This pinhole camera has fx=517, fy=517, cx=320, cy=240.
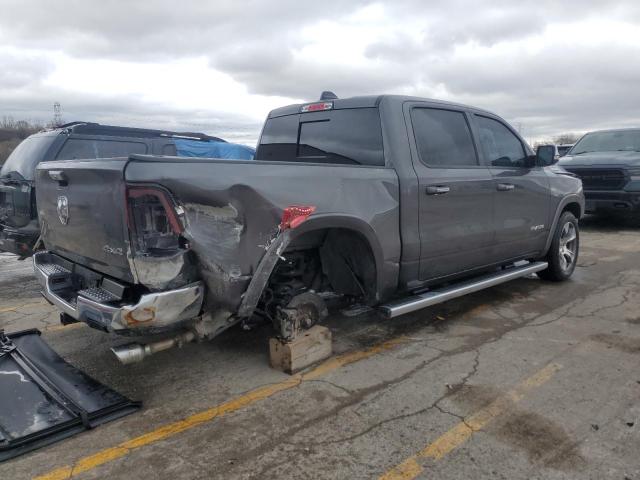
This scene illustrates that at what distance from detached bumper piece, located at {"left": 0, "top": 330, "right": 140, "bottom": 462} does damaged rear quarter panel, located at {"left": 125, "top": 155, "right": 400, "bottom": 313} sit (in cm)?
95

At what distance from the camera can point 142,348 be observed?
3.24 m

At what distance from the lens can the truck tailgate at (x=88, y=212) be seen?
3.04 meters

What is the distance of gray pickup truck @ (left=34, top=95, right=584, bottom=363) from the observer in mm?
3010

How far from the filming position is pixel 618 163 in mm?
10242

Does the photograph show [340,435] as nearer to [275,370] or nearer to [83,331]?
[275,370]

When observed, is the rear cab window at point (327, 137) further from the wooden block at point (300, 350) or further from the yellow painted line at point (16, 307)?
the yellow painted line at point (16, 307)

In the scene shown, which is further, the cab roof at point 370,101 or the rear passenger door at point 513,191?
the rear passenger door at point 513,191

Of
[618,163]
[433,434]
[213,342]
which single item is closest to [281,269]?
[213,342]

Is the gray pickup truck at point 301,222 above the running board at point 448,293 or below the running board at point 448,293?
above

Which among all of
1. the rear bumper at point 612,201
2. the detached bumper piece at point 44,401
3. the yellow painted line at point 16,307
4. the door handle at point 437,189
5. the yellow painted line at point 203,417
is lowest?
the yellow painted line at point 16,307

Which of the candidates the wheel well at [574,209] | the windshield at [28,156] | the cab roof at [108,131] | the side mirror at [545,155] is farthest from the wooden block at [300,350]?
the cab roof at [108,131]

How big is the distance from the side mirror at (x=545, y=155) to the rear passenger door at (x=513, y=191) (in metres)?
0.10

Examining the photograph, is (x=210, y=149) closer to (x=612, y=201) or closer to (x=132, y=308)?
(x=612, y=201)

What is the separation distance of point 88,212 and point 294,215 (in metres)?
1.33
